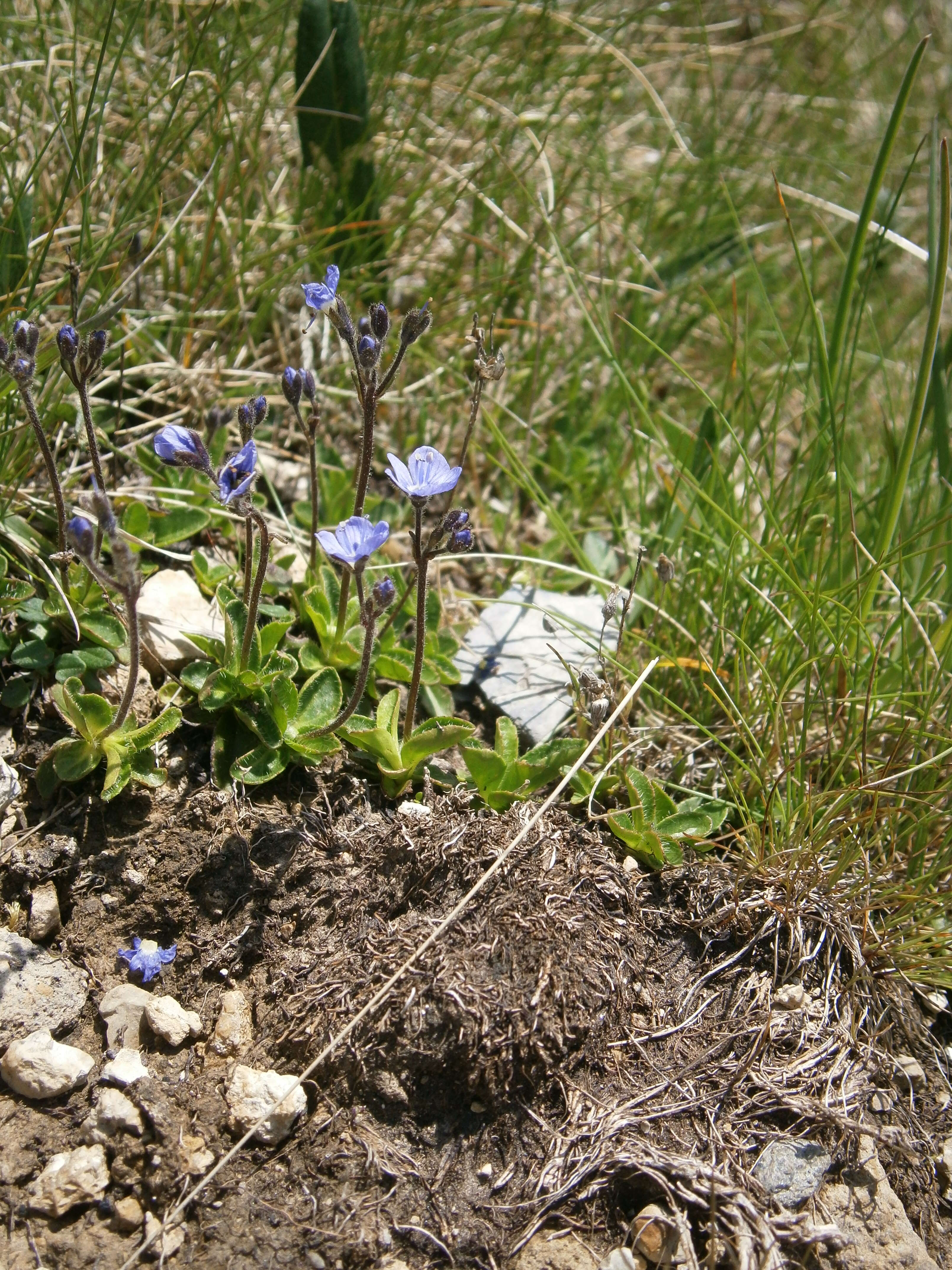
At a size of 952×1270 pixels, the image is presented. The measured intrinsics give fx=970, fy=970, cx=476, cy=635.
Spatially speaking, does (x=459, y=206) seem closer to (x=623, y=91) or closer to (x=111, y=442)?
(x=623, y=91)

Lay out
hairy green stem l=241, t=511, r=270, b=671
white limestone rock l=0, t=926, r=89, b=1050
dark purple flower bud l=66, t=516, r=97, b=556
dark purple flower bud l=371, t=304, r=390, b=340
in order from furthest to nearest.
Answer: dark purple flower bud l=371, t=304, r=390, b=340, hairy green stem l=241, t=511, r=270, b=671, white limestone rock l=0, t=926, r=89, b=1050, dark purple flower bud l=66, t=516, r=97, b=556

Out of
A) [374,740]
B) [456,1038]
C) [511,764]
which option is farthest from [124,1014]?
[511,764]

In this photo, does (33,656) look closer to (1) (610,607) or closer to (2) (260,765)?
(2) (260,765)

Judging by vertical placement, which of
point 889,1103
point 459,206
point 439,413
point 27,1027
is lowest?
point 889,1103

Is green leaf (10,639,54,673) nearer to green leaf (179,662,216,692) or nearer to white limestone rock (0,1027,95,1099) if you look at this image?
green leaf (179,662,216,692)

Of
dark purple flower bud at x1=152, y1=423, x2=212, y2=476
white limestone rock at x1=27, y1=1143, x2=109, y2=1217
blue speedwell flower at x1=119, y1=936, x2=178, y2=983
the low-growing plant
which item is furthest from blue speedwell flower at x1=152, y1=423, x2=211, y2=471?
white limestone rock at x1=27, y1=1143, x2=109, y2=1217

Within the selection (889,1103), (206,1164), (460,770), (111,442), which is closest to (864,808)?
(889,1103)
